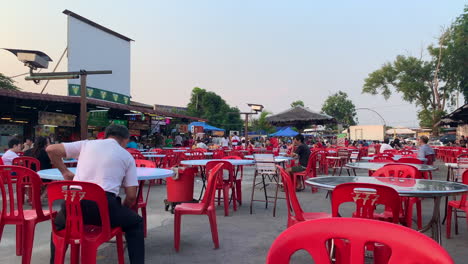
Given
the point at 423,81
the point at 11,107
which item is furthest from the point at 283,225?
the point at 423,81

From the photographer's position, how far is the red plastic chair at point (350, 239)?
1094 millimetres

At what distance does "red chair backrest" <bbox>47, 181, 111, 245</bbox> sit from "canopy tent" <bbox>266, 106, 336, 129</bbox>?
48.0ft

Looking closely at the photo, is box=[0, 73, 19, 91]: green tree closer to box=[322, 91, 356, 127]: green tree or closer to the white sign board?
the white sign board

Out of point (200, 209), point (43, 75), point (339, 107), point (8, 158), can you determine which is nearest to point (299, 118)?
point (43, 75)

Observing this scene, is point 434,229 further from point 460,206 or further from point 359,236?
point 359,236

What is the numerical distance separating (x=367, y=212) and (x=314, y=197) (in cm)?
518

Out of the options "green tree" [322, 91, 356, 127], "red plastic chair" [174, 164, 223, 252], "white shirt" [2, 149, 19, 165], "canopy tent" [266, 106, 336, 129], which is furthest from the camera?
"green tree" [322, 91, 356, 127]

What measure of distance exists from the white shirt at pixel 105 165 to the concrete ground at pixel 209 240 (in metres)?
1.09

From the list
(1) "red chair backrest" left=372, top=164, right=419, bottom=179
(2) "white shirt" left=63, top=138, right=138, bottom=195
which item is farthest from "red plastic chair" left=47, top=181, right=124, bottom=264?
(1) "red chair backrest" left=372, top=164, right=419, bottom=179

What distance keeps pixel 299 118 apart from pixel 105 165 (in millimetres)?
14525

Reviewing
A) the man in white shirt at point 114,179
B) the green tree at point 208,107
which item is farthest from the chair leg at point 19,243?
the green tree at point 208,107

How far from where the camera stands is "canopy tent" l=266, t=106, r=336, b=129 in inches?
658

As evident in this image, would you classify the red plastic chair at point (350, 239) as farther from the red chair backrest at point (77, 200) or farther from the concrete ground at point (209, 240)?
the concrete ground at point (209, 240)

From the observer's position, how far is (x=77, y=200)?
259 cm
